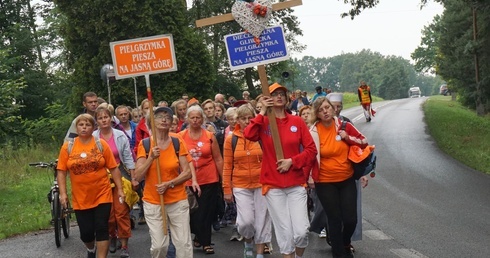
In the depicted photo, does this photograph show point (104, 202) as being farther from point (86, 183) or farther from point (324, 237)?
point (324, 237)

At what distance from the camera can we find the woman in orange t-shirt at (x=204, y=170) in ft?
31.2

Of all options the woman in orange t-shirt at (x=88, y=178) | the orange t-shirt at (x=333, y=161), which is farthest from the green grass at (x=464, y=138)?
the woman in orange t-shirt at (x=88, y=178)

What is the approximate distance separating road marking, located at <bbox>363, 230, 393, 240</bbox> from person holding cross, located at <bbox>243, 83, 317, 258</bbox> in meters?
2.78

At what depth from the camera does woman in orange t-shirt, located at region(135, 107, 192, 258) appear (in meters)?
7.85

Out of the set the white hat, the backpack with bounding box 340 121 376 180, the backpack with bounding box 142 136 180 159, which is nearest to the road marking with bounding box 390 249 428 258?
the backpack with bounding box 340 121 376 180

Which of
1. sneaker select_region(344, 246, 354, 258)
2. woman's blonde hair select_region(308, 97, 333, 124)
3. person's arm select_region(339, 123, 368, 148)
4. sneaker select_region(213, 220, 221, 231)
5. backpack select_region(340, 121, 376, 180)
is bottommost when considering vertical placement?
sneaker select_region(213, 220, 221, 231)

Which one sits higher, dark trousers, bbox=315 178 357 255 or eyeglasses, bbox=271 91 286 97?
eyeglasses, bbox=271 91 286 97

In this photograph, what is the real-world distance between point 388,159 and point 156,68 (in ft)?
44.5

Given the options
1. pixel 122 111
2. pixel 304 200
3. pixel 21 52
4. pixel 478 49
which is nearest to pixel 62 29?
pixel 21 52

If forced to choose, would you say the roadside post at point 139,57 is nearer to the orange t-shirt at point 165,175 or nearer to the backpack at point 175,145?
the backpack at point 175,145

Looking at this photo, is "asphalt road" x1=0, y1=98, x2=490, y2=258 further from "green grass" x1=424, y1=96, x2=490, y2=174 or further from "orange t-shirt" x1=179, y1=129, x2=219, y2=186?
"orange t-shirt" x1=179, y1=129, x2=219, y2=186

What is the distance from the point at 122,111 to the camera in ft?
38.1

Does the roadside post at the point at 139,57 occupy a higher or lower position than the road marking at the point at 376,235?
higher

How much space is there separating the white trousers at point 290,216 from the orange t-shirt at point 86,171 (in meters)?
1.71
